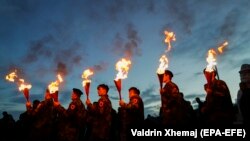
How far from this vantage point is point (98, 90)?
39.7 feet

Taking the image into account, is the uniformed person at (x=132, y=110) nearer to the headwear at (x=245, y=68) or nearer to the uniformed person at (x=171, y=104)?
the uniformed person at (x=171, y=104)

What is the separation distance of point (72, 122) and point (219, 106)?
5.11 metres

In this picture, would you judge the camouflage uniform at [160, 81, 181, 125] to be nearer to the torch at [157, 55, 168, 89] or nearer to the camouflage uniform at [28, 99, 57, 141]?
the torch at [157, 55, 168, 89]

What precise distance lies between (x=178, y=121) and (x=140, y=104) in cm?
160

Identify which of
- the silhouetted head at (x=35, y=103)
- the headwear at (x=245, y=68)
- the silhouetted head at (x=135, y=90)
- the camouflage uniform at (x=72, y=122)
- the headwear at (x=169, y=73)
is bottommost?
the camouflage uniform at (x=72, y=122)

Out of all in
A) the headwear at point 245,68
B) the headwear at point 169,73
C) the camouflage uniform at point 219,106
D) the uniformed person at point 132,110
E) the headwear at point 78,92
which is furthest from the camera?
the headwear at point 245,68

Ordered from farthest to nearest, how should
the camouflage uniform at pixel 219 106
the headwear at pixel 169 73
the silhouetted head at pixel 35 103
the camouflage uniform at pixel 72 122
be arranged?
the silhouetted head at pixel 35 103 < the camouflage uniform at pixel 72 122 < the headwear at pixel 169 73 < the camouflage uniform at pixel 219 106

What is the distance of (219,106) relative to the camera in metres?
10.0

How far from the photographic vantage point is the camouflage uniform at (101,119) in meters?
11.5

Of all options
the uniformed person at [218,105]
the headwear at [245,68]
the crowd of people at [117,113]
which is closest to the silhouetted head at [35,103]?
the crowd of people at [117,113]

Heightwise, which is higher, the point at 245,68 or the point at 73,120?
the point at 245,68

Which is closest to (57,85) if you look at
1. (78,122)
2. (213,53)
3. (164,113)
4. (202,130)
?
(78,122)

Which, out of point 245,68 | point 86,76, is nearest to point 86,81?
point 86,76

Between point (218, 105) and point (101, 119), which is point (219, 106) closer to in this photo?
point (218, 105)
